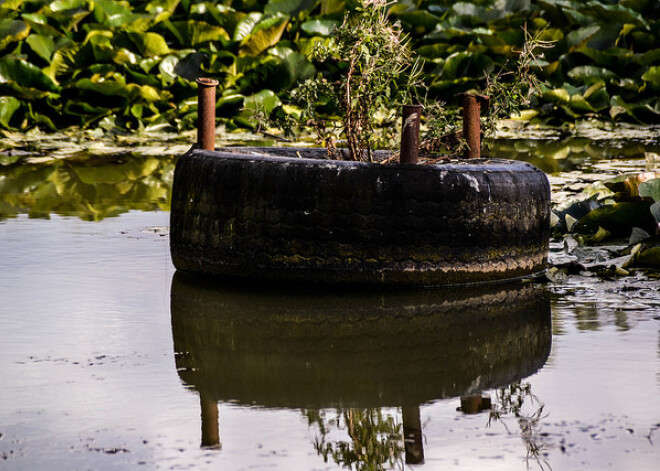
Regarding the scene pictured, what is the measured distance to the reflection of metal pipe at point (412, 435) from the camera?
127 inches

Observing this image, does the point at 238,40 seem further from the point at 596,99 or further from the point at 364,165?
the point at 364,165

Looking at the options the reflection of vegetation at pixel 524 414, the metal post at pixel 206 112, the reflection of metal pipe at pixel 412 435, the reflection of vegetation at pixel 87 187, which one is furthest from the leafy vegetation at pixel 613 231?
the reflection of vegetation at pixel 87 187

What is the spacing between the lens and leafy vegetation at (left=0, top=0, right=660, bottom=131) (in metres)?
12.8

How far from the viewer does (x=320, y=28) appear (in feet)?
47.5

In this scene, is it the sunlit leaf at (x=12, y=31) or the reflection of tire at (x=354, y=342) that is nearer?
the reflection of tire at (x=354, y=342)

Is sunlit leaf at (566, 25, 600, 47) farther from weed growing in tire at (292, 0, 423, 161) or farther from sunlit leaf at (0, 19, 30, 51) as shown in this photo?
weed growing in tire at (292, 0, 423, 161)

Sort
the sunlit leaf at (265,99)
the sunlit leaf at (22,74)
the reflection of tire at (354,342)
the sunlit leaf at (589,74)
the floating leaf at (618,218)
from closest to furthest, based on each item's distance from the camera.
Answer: the reflection of tire at (354,342) → the floating leaf at (618,218) → the sunlit leaf at (22,74) → the sunlit leaf at (265,99) → the sunlit leaf at (589,74)

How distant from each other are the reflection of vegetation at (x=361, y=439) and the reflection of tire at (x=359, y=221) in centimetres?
165

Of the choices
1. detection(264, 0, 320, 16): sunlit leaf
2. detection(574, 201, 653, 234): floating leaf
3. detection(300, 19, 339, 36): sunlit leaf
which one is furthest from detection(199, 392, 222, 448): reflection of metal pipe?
detection(264, 0, 320, 16): sunlit leaf

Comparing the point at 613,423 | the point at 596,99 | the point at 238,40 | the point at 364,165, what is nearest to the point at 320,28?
the point at 238,40

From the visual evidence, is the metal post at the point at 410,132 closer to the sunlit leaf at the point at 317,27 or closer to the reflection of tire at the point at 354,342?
the reflection of tire at the point at 354,342

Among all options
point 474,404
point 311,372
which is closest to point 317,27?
point 311,372

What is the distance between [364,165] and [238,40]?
8.98m

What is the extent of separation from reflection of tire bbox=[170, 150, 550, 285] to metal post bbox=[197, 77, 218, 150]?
0.58 meters
